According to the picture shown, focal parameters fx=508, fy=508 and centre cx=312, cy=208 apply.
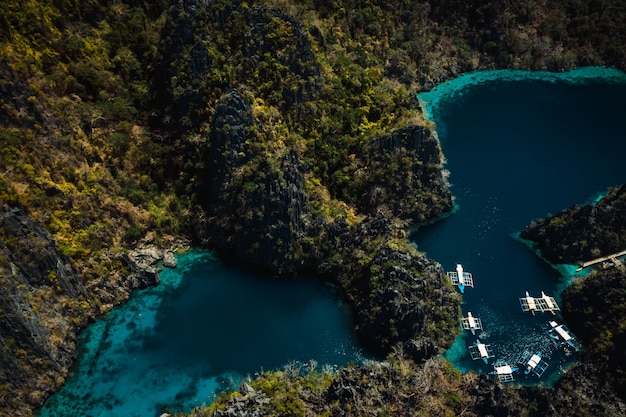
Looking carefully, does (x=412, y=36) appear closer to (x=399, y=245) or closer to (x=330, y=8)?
(x=330, y=8)

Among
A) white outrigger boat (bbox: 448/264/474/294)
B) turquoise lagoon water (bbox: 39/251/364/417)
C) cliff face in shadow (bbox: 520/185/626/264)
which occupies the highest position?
cliff face in shadow (bbox: 520/185/626/264)

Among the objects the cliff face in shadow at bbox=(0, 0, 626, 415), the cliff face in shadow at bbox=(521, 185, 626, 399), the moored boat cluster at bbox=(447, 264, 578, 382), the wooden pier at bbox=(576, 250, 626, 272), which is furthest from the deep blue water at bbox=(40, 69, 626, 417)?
the wooden pier at bbox=(576, 250, 626, 272)

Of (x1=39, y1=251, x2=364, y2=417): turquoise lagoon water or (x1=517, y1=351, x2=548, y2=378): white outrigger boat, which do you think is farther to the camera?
(x1=517, y1=351, x2=548, y2=378): white outrigger boat

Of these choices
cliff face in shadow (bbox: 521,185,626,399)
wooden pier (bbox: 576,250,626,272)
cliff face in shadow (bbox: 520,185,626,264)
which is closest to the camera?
cliff face in shadow (bbox: 521,185,626,399)

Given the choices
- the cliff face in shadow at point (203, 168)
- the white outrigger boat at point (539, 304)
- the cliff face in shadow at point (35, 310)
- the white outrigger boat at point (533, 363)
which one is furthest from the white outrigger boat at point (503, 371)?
the cliff face in shadow at point (35, 310)

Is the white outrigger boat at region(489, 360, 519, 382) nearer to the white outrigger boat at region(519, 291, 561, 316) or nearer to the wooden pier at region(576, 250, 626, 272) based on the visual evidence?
the white outrigger boat at region(519, 291, 561, 316)

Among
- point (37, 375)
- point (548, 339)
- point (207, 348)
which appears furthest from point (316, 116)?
point (37, 375)

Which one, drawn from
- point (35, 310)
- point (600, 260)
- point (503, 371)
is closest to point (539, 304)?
point (503, 371)
